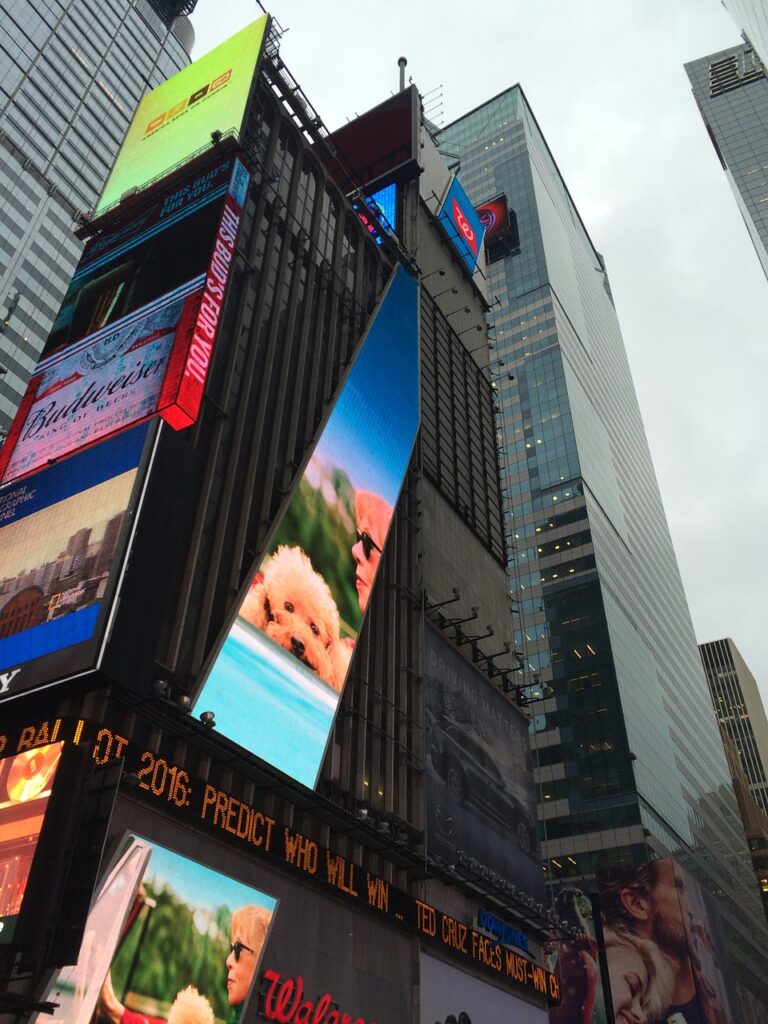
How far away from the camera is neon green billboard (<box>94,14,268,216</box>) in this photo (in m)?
49.7

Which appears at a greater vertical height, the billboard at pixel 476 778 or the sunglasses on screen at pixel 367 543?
the sunglasses on screen at pixel 367 543

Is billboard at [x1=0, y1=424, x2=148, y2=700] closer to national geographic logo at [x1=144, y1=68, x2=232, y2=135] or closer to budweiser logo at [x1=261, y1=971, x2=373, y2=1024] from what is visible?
budweiser logo at [x1=261, y1=971, x2=373, y2=1024]

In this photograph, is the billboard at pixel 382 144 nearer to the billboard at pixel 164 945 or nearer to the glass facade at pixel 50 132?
the glass facade at pixel 50 132

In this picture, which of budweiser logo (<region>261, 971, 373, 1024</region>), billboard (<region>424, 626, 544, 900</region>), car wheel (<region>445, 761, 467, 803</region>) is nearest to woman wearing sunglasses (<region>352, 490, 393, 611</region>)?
billboard (<region>424, 626, 544, 900</region>)

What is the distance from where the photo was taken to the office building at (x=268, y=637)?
2617 cm

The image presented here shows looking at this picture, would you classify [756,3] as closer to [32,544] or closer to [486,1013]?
[32,544]

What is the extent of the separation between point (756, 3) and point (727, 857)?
99788 mm

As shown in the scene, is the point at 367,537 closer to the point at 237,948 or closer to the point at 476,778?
the point at 476,778

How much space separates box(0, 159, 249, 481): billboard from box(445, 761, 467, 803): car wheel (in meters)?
20.9

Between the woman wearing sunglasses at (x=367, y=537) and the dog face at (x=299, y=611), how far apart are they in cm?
316

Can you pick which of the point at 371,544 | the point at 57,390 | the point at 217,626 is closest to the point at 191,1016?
the point at 217,626

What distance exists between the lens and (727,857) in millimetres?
114688

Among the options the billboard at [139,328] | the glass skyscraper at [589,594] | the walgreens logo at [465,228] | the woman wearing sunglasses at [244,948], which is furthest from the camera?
the glass skyscraper at [589,594]

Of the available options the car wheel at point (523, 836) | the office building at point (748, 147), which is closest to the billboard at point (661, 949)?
the car wheel at point (523, 836)
